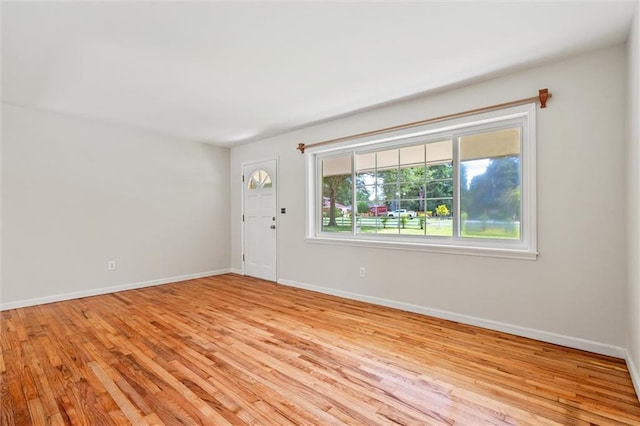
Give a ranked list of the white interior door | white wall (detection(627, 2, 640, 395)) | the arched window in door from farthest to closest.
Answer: the arched window in door < the white interior door < white wall (detection(627, 2, 640, 395))

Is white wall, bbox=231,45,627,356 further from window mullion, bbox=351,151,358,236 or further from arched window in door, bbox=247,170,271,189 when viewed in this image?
arched window in door, bbox=247,170,271,189

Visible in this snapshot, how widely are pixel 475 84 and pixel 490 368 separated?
2.47m

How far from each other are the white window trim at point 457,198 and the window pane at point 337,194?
129 millimetres

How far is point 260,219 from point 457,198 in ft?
10.5

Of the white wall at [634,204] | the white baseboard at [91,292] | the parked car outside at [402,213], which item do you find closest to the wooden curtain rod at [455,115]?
the white wall at [634,204]

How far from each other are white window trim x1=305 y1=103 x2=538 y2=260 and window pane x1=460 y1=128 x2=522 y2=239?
0.26 feet

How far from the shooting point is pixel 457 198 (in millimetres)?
3160

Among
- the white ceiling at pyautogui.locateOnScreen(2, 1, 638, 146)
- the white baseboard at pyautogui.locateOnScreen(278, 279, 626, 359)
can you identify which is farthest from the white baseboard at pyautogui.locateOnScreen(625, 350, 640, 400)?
the white ceiling at pyautogui.locateOnScreen(2, 1, 638, 146)

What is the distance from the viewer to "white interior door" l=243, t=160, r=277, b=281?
4.95 metres

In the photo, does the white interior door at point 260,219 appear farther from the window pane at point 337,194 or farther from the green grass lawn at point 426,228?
the green grass lawn at point 426,228

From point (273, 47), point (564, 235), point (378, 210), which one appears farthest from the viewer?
point (378, 210)

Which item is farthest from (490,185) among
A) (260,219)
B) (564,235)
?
(260,219)

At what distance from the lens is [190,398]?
1.79 metres

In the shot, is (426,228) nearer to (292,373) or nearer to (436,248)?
(436,248)
